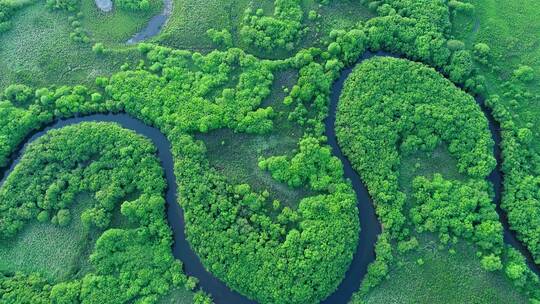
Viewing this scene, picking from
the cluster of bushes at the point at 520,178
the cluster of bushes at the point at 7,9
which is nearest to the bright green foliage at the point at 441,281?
the cluster of bushes at the point at 520,178

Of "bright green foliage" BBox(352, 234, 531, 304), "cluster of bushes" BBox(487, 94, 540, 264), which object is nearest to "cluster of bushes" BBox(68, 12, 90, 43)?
"bright green foliage" BBox(352, 234, 531, 304)

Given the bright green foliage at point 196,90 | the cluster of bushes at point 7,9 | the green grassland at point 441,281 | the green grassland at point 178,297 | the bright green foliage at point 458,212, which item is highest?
the cluster of bushes at point 7,9

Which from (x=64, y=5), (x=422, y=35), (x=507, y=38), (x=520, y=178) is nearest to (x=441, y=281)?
(x=520, y=178)

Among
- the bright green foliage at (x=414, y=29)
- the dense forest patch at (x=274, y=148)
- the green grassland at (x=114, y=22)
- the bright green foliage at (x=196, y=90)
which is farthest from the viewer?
the green grassland at (x=114, y=22)

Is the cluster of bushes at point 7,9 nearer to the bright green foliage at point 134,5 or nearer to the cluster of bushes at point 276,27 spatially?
the bright green foliage at point 134,5

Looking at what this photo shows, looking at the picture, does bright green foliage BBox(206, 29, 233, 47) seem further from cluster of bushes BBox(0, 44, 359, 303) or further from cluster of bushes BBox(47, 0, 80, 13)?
cluster of bushes BBox(47, 0, 80, 13)

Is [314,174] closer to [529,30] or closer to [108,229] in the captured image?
[108,229]

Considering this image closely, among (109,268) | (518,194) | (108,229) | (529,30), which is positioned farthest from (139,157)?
(529,30)
